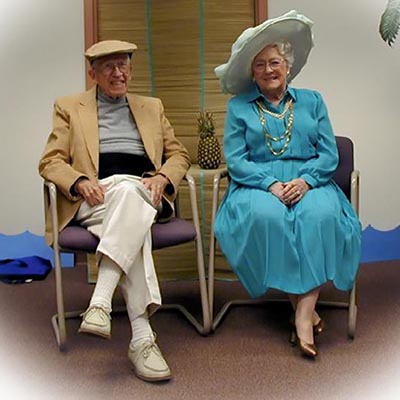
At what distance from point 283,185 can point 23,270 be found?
1.71 meters

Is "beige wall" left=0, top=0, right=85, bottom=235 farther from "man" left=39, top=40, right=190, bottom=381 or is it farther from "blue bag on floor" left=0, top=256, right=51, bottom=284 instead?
"man" left=39, top=40, right=190, bottom=381

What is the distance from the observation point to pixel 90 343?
268 cm

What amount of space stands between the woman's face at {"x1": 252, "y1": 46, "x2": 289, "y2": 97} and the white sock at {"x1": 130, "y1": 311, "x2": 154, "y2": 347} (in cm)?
111

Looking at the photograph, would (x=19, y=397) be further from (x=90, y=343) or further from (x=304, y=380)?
(x=304, y=380)

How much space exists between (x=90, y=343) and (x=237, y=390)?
72 centimetres

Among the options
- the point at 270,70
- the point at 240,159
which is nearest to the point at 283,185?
the point at 240,159

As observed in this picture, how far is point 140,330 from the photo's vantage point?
2.43 meters

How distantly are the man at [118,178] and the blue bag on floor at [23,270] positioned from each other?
3.22ft

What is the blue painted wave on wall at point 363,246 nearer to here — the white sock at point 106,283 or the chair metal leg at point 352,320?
the chair metal leg at point 352,320

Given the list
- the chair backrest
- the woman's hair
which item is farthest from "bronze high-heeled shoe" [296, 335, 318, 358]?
the woman's hair

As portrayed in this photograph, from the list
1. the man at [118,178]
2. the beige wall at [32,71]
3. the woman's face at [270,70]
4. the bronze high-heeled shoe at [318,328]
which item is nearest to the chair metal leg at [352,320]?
the bronze high-heeled shoe at [318,328]

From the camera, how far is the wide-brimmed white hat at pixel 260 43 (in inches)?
107

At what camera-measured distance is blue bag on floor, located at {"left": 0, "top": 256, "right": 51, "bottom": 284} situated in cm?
362

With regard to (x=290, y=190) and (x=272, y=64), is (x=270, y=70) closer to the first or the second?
(x=272, y=64)
